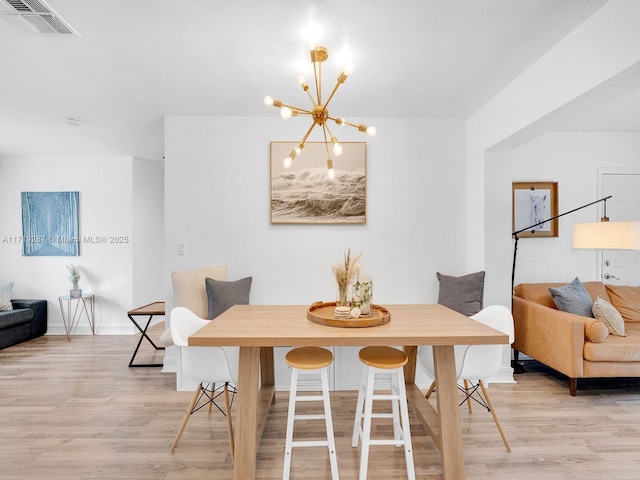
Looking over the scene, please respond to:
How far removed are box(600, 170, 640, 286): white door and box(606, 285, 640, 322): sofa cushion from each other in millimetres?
342

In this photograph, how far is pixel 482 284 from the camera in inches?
125

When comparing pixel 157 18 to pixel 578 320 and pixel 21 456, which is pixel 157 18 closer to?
pixel 21 456

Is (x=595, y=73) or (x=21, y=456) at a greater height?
(x=595, y=73)

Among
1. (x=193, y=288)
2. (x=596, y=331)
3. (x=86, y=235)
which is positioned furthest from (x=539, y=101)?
(x=86, y=235)

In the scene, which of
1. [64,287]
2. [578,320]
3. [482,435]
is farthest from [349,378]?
[64,287]

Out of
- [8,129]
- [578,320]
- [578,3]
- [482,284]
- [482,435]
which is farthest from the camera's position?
[8,129]

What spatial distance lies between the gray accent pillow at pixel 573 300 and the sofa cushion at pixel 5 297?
21.3ft

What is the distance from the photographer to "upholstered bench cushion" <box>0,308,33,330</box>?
170 inches

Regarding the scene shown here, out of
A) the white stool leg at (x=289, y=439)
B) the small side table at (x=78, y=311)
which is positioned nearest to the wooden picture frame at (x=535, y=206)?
the white stool leg at (x=289, y=439)

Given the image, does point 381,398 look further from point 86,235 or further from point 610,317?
point 86,235

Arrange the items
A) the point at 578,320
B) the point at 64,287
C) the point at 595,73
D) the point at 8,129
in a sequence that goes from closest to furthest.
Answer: the point at 595,73 → the point at 578,320 → the point at 8,129 → the point at 64,287

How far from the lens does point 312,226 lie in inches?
137

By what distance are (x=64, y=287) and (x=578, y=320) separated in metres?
6.19

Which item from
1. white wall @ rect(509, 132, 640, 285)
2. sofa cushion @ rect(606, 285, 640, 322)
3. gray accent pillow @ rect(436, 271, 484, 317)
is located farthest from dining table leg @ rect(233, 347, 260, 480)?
sofa cushion @ rect(606, 285, 640, 322)
